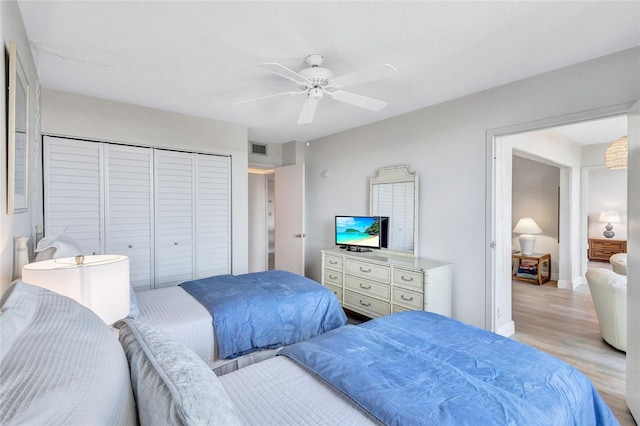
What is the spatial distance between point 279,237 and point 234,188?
1392 millimetres

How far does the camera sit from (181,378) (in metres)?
0.83

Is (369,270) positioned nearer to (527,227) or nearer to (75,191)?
(75,191)

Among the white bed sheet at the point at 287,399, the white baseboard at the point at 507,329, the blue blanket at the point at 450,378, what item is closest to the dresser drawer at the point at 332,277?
the white baseboard at the point at 507,329

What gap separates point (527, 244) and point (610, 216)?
104 inches

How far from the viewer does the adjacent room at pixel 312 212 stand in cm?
106

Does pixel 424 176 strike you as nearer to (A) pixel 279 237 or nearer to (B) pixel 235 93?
(B) pixel 235 93

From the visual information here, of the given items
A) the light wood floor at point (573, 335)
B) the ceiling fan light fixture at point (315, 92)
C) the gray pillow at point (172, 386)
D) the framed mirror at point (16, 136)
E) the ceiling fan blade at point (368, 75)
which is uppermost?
the ceiling fan light fixture at point (315, 92)

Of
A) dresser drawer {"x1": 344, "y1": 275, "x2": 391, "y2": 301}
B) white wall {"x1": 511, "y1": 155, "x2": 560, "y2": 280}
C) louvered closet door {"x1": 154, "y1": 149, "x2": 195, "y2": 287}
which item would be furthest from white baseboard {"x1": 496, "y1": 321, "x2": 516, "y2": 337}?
louvered closet door {"x1": 154, "y1": 149, "x2": 195, "y2": 287}

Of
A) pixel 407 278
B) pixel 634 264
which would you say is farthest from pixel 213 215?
pixel 634 264

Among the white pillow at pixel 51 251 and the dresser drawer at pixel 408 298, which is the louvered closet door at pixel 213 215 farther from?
→ the dresser drawer at pixel 408 298

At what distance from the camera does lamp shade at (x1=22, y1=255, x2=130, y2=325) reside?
116 centimetres

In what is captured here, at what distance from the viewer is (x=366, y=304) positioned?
3.47m

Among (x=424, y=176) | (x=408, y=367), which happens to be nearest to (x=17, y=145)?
(x=408, y=367)

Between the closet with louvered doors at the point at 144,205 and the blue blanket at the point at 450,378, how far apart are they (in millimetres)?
2614
